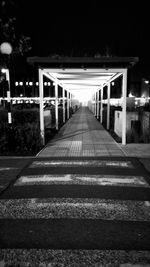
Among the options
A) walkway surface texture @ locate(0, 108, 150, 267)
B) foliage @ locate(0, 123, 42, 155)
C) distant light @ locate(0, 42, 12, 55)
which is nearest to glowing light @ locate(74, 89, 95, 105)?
distant light @ locate(0, 42, 12, 55)

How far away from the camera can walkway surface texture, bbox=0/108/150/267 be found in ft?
11.7

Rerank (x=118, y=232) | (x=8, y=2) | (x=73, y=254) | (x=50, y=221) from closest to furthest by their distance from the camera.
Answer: (x=73, y=254)
(x=118, y=232)
(x=50, y=221)
(x=8, y=2)

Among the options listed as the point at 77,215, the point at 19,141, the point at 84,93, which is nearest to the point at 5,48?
the point at 19,141

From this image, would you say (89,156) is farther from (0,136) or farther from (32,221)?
(32,221)

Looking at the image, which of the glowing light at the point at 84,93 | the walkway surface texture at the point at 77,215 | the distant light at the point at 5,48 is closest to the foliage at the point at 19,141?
the walkway surface texture at the point at 77,215

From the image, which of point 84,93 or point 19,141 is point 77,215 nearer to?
point 19,141

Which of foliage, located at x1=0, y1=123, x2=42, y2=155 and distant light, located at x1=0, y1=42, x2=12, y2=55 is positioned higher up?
distant light, located at x1=0, y1=42, x2=12, y2=55

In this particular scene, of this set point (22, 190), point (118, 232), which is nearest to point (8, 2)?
point (22, 190)

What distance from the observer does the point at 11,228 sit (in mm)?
4363

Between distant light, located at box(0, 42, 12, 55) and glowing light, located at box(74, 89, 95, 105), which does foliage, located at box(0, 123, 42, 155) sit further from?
glowing light, located at box(74, 89, 95, 105)

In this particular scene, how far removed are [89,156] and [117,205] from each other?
13.8ft

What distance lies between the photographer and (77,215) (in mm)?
4832

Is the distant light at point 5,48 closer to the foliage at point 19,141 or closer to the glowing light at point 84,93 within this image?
the foliage at point 19,141

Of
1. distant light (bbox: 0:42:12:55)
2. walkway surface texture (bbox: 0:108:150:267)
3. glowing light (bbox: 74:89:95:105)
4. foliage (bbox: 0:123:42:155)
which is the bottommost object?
walkway surface texture (bbox: 0:108:150:267)
